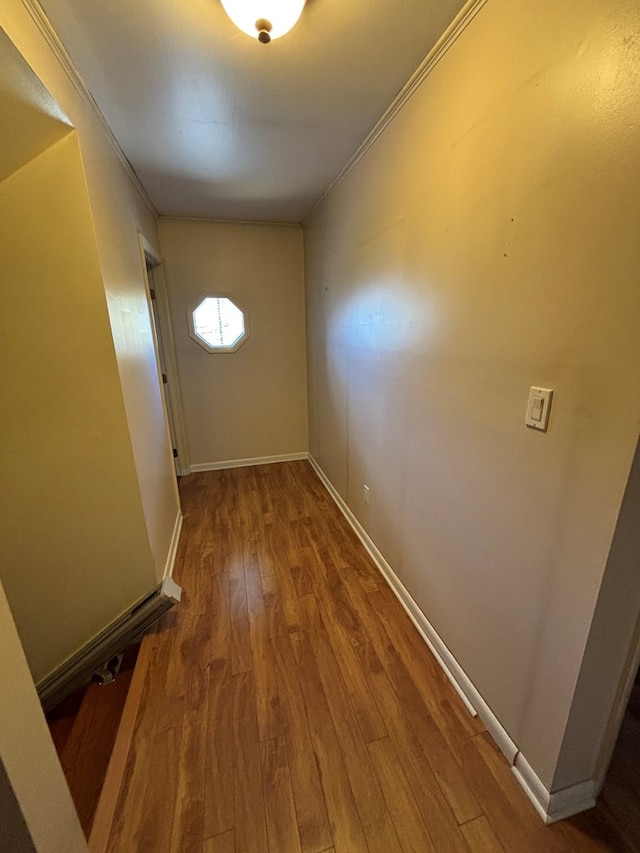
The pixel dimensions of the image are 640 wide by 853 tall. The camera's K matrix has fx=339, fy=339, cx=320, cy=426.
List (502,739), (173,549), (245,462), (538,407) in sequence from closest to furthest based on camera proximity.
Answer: (538,407), (502,739), (173,549), (245,462)

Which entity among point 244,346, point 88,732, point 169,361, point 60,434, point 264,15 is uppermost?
point 264,15

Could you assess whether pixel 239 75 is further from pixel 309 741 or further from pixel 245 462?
pixel 245 462

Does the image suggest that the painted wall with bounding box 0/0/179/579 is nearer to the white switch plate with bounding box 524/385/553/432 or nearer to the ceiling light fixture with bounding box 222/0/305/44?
the ceiling light fixture with bounding box 222/0/305/44

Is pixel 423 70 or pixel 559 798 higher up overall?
pixel 423 70

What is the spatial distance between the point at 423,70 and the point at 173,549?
2793mm

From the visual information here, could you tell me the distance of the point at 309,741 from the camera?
4.08 ft

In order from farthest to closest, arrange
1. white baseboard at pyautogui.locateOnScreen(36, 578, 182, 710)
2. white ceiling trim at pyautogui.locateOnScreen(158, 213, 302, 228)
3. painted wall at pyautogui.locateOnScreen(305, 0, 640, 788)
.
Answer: white ceiling trim at pyautogui.locateOnScreen(158, 213, 302, 228) < white baseboard at pyautogui.locateOnScreen(36, 578, 182, 710) < painted wall at pyautogui.locateOnScreen(305, 0, 640, 788)

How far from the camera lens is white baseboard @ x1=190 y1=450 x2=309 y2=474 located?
12.2 feet

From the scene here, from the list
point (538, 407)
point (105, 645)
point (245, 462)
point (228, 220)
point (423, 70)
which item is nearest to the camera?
point (538, 407)

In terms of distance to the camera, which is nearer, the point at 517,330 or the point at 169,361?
the point at 517,330

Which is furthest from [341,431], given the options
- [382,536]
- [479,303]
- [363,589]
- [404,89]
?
[404,89]

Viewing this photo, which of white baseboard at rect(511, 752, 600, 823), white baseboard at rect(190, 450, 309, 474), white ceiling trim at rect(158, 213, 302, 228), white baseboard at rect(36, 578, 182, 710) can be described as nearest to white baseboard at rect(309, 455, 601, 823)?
white baseboard at rect(511, 752, 600, 823)

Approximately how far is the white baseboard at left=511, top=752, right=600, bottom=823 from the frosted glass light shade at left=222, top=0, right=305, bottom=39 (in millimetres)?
2440

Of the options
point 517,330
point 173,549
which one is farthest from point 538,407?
point 173,549
